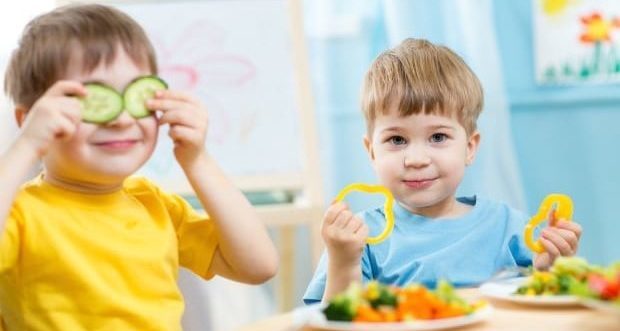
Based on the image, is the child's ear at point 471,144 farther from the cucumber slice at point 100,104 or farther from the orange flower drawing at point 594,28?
the orange flower drawing at point 594,28

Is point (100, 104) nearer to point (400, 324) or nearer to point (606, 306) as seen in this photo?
point (400, 324)

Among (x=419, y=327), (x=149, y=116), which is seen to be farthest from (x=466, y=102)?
(x=419, y=327)

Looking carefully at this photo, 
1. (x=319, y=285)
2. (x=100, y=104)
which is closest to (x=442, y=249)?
(x=319, y=285)

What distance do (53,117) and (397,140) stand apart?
67cm

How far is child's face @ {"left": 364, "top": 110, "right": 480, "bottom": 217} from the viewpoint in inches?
62.9

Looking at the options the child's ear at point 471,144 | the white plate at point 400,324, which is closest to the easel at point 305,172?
the child's ear at point 471,144

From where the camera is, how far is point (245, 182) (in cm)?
275

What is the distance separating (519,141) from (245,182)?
100 cm

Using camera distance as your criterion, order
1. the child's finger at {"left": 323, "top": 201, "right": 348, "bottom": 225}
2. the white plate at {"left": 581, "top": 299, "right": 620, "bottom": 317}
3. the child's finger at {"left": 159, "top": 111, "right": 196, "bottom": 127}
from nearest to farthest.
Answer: the white plate at {"left": 581, "top": 299, "right": 620, "bottom": 317} → the child's finger at {"left": 159, "top": 111, "right": 196, "bottom": 127} → the child's finger at {"left": 323, "top": 201, "right": 348, "bottom": 225}

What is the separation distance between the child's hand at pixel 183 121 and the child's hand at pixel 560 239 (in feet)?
1.68

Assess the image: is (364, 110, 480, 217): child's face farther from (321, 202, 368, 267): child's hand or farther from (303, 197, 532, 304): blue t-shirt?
(321, 202, 368, 267): child's hand

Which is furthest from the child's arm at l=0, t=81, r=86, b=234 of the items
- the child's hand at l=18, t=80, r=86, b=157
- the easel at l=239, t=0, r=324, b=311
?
the easel at l=239, t=0, r=324, b=311

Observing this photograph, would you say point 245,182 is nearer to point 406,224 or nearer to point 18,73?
point 406,224

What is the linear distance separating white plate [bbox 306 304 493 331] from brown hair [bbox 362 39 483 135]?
61cm
